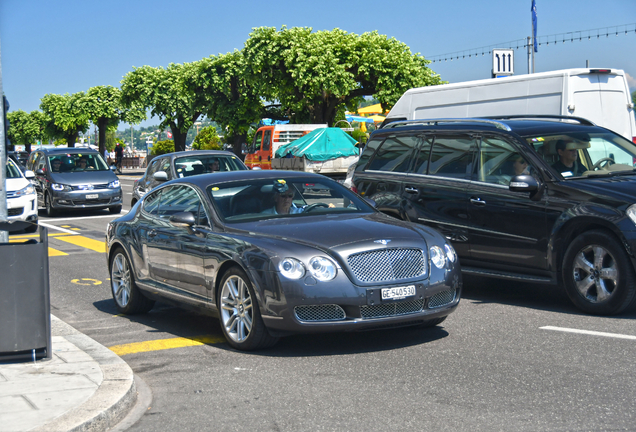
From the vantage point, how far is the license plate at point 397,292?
605cm

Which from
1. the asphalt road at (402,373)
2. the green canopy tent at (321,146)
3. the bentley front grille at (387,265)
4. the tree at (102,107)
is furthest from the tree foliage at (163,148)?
the bentley front grille at (387,265)

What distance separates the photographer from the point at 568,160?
26.8 feet

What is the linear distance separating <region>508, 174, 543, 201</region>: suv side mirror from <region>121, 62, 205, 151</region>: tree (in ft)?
181

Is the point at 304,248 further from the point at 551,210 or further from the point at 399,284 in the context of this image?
the point at 551,210

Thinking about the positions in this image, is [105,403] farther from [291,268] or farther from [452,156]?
[452,156]

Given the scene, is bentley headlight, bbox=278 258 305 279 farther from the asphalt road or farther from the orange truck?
the orange truck

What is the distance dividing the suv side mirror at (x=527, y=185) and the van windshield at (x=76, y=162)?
1637cm

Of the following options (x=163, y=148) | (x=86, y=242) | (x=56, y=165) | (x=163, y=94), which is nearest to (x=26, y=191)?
(x=86, y=242)

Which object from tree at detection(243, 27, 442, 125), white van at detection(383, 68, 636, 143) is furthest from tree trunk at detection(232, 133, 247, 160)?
white van at detection(383, 68, 636, 143)

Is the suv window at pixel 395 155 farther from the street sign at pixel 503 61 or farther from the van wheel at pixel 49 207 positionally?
the van wheel at pixel 49 207

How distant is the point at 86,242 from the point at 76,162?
7450 millimetres

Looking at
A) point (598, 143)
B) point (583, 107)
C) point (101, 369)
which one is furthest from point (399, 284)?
point (583, 107)

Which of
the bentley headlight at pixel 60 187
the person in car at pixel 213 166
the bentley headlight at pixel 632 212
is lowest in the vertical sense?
the bentley headlight at pixel 60 187

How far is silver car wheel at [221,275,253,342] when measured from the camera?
6.31 m
